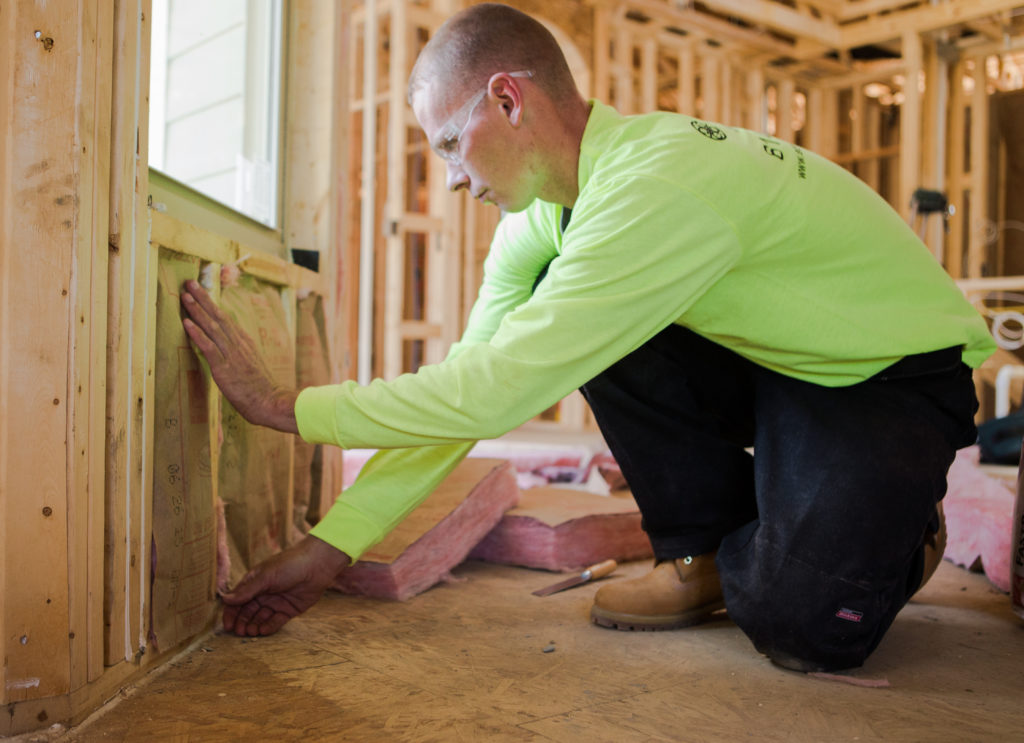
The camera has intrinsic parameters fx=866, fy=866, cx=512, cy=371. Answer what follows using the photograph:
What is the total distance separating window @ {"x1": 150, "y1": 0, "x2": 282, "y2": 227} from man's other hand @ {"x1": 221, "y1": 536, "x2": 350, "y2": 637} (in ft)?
3.02

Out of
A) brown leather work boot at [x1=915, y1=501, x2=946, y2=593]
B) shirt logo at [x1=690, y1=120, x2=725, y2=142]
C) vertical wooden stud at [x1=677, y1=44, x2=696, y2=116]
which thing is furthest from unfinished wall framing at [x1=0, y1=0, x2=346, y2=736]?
vertical wooden stud at [x1=677, y1=44, x2=696, y2=116]

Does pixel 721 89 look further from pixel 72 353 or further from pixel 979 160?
pixel 72 353

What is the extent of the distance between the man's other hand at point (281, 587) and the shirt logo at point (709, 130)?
0.87 m

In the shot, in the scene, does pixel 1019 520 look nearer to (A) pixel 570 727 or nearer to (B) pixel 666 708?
(B) pixel 666 708

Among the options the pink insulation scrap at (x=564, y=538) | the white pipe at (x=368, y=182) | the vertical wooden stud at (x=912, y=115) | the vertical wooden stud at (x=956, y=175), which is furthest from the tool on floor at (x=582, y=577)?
the vertical wooden stud at (x=956, y=175)

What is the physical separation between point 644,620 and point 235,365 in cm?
86

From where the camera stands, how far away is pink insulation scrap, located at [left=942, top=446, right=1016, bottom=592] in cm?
198

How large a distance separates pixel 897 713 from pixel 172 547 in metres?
1.08

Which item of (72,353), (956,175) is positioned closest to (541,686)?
(72,353)

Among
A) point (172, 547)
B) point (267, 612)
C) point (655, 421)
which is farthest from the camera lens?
point (655, 421)

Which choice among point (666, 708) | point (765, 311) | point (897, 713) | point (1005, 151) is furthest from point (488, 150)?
point (1005, 151)

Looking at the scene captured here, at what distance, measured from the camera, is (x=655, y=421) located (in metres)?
1.62

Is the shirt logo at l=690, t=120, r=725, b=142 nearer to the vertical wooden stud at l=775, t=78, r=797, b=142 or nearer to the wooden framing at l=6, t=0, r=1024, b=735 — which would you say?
the wooden framing at l=6, t=0, r=1024, b=735

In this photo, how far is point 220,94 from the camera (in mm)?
2031
